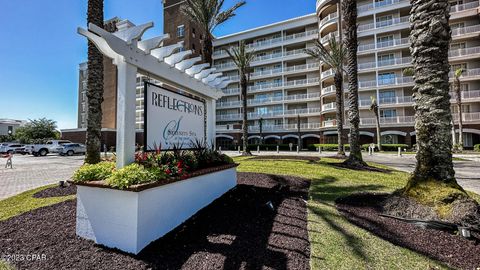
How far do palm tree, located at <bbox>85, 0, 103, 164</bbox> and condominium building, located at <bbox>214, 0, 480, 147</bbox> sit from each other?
1859 centimetres

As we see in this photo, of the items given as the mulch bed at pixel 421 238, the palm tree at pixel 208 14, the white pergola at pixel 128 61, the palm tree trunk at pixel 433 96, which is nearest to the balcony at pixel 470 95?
the palm tree at pixel 208 14

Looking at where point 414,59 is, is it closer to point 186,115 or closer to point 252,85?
point 186,115

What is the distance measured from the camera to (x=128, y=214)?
134 inches

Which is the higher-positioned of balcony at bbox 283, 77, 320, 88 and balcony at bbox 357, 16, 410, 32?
balcony at bbox 357, 16, 410, 32

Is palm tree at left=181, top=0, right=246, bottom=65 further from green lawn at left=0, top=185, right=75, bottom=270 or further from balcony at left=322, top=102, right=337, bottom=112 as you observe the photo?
balcony at left=322, top=102, right=337, bottom=112

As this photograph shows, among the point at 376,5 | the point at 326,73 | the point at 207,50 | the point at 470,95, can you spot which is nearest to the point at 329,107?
the point at 326,73

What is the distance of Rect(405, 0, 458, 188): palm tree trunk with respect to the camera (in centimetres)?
460

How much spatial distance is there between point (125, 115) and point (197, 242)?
2.45 meters

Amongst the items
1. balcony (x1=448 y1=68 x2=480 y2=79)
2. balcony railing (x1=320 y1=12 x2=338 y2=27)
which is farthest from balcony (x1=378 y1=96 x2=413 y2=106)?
balcony railing (x1=320 y1=12 x2=338 y2=27)

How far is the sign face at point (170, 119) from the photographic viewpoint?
16.1 feet

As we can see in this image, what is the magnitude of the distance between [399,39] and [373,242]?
1577 inches

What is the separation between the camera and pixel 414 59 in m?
5.09

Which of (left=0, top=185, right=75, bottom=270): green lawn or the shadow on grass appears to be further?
(left=0, top=185, right=75, bottom=270): green lawn

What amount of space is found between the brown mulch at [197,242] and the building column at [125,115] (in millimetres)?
1437
